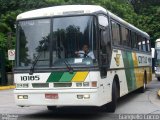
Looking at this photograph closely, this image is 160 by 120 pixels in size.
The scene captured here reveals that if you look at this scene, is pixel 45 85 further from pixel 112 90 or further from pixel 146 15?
pixel 146 15

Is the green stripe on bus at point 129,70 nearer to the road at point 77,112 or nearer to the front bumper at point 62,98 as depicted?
the road at point 77,112

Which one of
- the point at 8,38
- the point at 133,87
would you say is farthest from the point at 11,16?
the point at 133,87

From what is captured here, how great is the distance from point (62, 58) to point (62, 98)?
107 centimetres

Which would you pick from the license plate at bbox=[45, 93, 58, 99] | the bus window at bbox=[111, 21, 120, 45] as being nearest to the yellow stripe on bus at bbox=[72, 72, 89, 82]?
the license plate at bbox=[45, 93, 58, 99]

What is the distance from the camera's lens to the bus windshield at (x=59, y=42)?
36.4 feet

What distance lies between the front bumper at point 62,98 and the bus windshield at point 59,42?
0.71m

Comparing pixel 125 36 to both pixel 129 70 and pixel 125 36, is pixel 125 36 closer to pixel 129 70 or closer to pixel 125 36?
pixel 125 36

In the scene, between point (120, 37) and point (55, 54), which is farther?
point (120, 37)

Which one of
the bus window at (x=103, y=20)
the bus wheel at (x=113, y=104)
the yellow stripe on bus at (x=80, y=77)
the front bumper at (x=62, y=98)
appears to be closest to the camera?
the front bumper at (x=62, y=98)

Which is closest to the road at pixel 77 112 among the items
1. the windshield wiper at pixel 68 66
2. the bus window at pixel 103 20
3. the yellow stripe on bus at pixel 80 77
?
the yellow stripe on bus at pixel 80 77

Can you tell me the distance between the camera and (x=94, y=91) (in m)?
10.8

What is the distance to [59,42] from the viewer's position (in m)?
11.3

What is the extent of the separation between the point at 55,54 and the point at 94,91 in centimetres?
147

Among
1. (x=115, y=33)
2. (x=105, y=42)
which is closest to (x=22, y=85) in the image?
(x=105, y=42)
